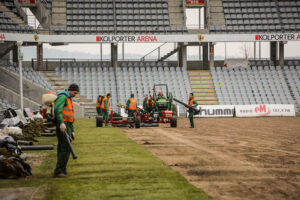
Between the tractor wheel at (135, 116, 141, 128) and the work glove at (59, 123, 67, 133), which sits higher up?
the work glove at (59, 123, 67, 133)

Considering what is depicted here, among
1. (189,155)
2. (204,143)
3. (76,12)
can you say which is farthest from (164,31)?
→ (189,155)

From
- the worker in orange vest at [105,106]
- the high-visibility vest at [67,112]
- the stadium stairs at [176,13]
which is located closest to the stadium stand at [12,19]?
the stadium stairs at [176,13]

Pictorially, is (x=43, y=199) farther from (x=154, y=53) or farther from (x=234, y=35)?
(x=154, y=53)

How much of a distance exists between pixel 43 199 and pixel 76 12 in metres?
34.5

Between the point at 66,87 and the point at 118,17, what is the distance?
9292 millimetres

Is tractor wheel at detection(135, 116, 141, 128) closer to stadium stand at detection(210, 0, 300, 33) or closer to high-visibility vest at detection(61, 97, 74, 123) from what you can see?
high-visibility vest at detection(61, 97, 74, 123)

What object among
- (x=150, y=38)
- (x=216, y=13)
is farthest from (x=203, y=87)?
(x=216, y=13)

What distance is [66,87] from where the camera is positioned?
33.9m

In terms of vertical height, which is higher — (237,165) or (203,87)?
(203,87)

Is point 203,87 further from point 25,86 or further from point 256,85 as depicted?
point 25,86

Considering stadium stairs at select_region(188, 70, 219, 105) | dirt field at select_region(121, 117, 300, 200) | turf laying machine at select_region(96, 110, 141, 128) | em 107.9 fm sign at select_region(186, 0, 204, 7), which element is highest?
em 107.9 fm sign at select_region(186, 0, 204, 7)

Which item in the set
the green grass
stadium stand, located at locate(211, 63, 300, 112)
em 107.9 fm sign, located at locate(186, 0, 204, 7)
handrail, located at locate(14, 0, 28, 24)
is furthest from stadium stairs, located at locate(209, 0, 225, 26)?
the green grass

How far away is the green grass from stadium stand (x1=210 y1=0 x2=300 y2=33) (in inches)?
1165

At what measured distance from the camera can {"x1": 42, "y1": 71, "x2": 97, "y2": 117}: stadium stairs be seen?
3241 centimetres
